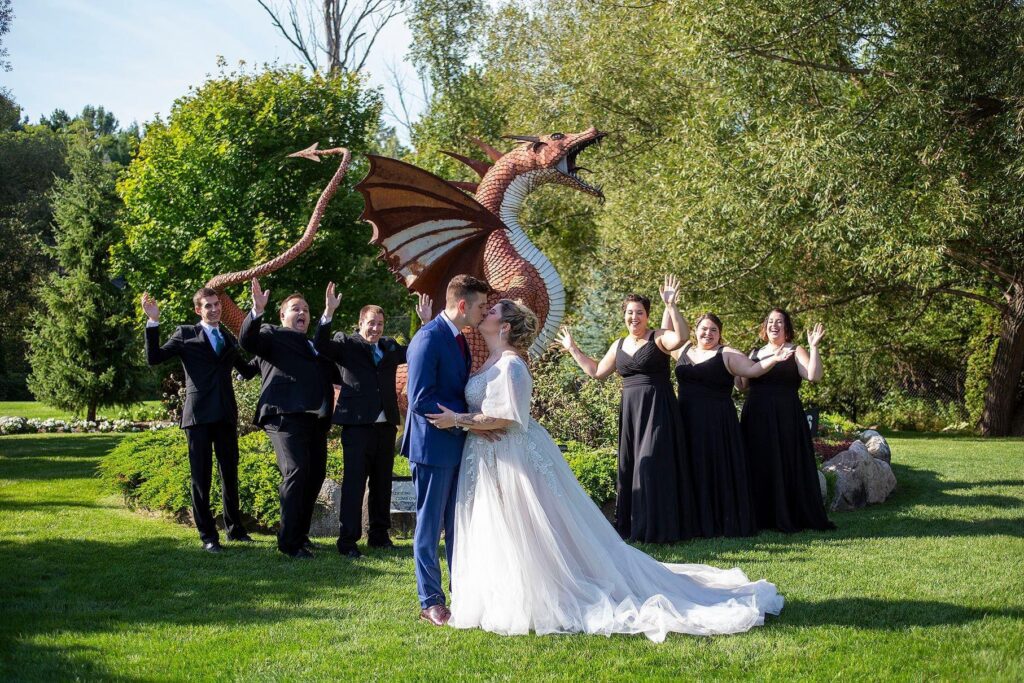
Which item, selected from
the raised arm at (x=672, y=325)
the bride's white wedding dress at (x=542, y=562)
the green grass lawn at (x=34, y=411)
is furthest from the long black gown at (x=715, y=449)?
the green grass lawn at (x=34, y=411)

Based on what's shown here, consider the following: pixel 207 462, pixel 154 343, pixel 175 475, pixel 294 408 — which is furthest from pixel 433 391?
pixel 175 475

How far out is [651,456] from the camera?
6.75m

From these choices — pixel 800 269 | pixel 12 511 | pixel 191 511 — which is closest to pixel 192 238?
pixel 12 511

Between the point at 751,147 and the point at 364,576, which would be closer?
the point at 364,576

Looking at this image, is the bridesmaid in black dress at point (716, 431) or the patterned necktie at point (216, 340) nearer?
the patterned necktie at point (216, 340)

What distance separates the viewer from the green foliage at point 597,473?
24.5 ft

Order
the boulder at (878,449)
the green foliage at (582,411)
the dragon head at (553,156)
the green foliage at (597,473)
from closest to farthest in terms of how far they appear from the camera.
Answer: the green foliage at (597,473), the dragon head at (553,156), the green foliage at (582,411), the boulder at (878,449)

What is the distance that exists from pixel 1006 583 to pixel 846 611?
122 centimetres

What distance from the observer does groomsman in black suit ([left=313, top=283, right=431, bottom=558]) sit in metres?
6.39

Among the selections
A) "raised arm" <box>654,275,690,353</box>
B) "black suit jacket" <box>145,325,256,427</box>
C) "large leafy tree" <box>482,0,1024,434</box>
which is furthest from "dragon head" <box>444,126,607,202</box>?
"large leafy tree" <box>482,0,1024,434</box>

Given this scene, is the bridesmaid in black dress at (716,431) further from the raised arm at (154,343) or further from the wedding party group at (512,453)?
the raised arm at (154,343)

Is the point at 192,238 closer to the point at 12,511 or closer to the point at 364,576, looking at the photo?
the point at 12,511

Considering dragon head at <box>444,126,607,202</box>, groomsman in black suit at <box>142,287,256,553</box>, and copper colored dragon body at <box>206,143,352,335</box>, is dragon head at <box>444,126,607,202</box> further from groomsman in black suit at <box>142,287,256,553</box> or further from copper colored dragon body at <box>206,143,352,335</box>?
groomsman in black suit at <box>142,287,256,553</box>

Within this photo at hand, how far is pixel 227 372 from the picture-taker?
6586 mm
